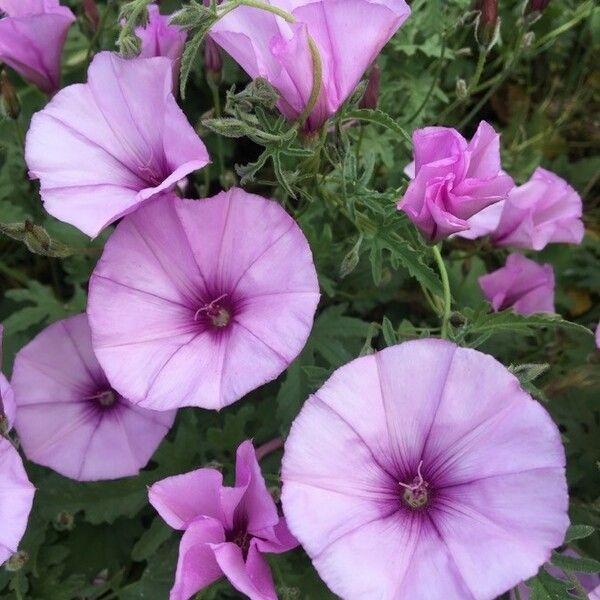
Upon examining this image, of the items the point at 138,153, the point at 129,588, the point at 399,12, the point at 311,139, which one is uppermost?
the point at 399,12

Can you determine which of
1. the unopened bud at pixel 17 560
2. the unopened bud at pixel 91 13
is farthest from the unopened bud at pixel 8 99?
the unopened bud at pixel 17 560

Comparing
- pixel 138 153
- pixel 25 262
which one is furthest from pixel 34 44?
pixel 25 262

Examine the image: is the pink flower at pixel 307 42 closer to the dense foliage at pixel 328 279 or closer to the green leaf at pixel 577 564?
the dense foliage at pixel 328 279

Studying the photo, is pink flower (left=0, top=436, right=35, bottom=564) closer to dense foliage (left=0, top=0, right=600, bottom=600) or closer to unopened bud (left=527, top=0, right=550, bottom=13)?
dense foliage (left=0, top=0, right=600, bottom=600)

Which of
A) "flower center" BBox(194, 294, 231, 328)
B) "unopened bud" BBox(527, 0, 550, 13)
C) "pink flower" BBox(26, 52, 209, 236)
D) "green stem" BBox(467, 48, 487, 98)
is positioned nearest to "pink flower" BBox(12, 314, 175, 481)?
"flower center" BBox(194, 294, 231, 328)

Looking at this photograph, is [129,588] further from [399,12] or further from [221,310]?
[399,12]
